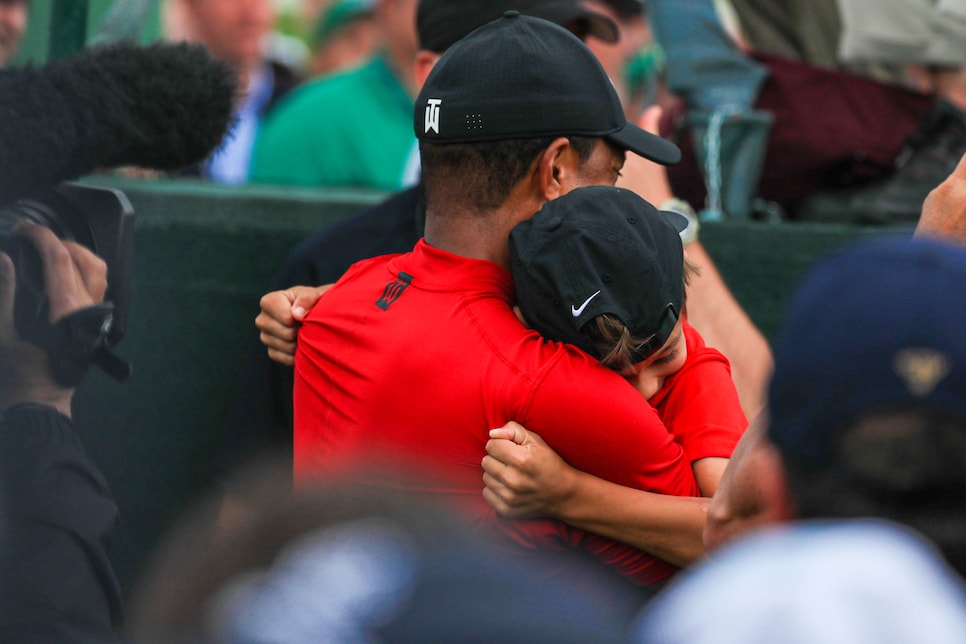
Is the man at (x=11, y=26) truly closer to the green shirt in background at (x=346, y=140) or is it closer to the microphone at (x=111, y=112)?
the green shirt in background at (x=346, y=140)

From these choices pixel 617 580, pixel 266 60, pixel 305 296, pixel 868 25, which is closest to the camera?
pixel 617 580

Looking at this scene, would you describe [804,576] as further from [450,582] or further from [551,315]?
[551,315]

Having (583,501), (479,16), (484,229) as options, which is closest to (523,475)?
(583,501)

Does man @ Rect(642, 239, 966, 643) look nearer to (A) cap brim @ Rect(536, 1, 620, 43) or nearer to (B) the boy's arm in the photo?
(B) the boy's arm

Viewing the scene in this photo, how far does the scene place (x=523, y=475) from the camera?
1992 millimetres

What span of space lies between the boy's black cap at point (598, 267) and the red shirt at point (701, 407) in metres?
0.12

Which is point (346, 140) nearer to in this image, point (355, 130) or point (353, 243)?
point (355, 130)

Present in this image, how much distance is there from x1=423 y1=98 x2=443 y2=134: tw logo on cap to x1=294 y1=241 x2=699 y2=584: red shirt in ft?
0.68

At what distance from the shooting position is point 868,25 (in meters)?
4.46

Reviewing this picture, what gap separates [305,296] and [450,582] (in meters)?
1.68

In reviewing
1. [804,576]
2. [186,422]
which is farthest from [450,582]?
[186,422]

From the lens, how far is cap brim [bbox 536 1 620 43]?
325 centimetres

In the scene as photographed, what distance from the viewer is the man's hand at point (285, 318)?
256 centimetres

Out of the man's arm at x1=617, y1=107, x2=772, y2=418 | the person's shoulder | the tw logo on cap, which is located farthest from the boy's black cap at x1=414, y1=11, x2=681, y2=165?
the person's shoulder
